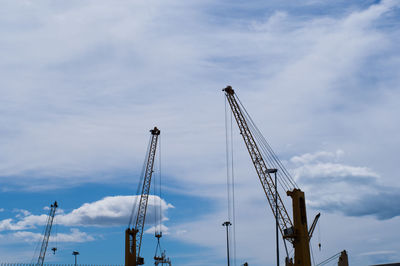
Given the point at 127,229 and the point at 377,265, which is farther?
the point at 127,229

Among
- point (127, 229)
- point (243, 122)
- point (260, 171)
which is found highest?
point (243, 122)

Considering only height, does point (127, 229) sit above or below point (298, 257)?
above

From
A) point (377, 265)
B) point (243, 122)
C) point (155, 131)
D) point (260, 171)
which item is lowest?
point (377, 265)

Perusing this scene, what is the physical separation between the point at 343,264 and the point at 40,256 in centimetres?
11927

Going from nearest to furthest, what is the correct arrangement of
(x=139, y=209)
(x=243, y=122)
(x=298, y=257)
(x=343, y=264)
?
(x=343, y=264) < (x=298, y=257) < (x=243, y=122) < (x=139, y=209)

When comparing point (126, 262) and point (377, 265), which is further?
point (126, 262)

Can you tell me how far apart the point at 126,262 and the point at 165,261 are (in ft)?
64.9

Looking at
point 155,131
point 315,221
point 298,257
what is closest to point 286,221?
point 315,221

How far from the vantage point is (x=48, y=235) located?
161500 mm

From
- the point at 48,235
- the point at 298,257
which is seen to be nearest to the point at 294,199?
the point at 298,257

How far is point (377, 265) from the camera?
65812 mm

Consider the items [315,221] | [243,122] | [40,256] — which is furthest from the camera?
[40,256]

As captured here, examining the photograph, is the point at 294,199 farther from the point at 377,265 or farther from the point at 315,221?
the point at 377,265

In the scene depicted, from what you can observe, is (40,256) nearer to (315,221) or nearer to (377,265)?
(315,221)
